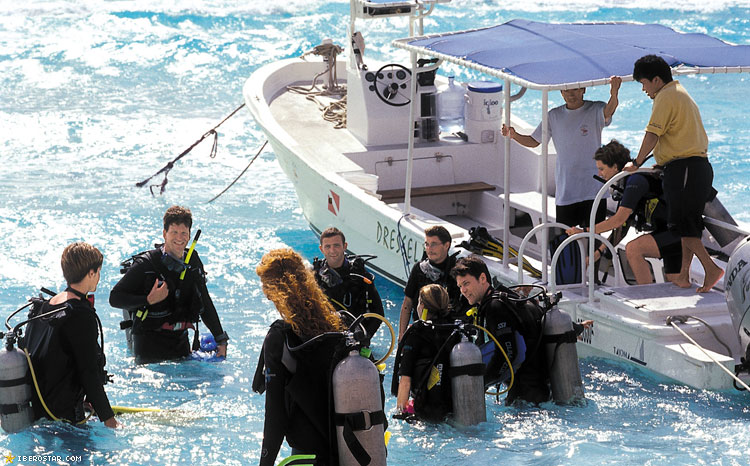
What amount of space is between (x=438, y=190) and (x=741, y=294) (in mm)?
4395

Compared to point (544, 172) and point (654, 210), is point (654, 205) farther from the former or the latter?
point (544, 172)

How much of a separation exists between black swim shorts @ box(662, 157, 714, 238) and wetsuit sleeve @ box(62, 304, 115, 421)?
3.77 metres

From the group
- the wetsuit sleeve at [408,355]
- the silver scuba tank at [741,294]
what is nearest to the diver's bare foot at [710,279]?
the silver scuba tank at [741,294]

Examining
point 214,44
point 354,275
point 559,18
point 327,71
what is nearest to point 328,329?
point 354,275

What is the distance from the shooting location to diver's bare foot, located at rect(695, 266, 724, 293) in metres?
6.47

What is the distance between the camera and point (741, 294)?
5.54 metres

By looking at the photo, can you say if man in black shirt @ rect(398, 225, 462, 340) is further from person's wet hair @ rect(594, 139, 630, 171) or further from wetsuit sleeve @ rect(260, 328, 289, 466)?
wetsuit sleeve @ rect(260, 328, 289, 466)

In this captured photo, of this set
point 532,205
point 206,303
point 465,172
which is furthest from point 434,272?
point 465,172

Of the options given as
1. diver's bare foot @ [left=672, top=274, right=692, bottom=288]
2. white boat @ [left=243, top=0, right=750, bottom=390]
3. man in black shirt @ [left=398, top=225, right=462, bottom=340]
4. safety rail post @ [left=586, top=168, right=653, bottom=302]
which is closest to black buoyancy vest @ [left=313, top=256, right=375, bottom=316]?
man in black shirt @ [left=398, top=225, right=462, bottom=340]

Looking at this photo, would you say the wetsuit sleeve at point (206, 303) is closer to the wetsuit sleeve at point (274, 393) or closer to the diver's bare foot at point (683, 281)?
the wetsuit sleeve at point (274, 393)

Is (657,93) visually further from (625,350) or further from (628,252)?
(625,350)

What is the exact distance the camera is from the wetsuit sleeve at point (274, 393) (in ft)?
12.0

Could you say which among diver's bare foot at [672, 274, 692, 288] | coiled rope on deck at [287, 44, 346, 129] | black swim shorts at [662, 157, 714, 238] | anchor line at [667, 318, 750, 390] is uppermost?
coiled rope on deck at [287, 44, 346, 129]

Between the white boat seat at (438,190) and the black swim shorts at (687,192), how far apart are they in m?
3.40
